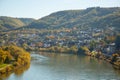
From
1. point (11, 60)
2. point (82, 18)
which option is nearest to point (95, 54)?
point (11, 60)

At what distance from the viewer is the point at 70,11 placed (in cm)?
12544

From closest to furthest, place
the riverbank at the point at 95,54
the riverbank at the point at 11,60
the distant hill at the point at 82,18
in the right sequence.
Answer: the riverbank at the point at 11,60 → the riverbank at the point at 95,54 → the distant hill at the point at 82,18

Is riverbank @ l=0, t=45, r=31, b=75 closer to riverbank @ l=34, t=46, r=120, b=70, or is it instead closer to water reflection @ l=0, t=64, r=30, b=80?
water reflection @ l=0, t=64, r=30, b=80


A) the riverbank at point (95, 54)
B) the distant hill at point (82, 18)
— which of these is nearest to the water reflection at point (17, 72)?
the riverbank at point (95, 54)

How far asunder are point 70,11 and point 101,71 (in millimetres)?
94018

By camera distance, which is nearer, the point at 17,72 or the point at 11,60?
the point at 17,72

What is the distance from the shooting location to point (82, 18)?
10725 centimetres

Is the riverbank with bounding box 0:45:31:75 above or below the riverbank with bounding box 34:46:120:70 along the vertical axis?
above

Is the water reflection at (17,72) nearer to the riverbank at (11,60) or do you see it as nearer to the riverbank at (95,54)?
the riverbank at (11,60)

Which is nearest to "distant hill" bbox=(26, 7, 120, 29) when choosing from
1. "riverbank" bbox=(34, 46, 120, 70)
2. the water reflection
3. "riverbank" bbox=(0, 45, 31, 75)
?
"riverbank" bbox=(34, 46, 120, 70)

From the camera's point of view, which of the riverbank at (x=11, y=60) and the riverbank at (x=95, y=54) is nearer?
the riverbank at (x=11, y=60)

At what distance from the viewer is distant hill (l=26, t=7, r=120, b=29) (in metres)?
89.9

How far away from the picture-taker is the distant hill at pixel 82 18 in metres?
89.9

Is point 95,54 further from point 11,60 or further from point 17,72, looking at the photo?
point 17,72
